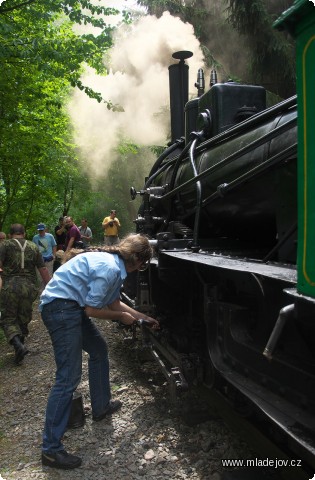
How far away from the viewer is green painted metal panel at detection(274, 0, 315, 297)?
1.69 metres

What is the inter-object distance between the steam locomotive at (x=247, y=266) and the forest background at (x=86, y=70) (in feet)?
9.76

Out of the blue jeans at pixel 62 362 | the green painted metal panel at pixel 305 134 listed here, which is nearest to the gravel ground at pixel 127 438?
the blue jeans at pixel 62 362

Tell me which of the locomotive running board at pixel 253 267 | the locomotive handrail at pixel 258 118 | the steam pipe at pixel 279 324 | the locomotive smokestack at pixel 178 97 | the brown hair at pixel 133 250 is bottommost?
the steam pipe at pixel 279 324

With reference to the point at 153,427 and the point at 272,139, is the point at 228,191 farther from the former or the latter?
the point at 153,427

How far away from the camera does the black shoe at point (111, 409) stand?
3727 millimetres

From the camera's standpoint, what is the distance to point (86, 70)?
11.9 m

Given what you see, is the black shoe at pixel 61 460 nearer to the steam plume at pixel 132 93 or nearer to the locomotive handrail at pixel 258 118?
the locomotive handrail at pixel 258 118

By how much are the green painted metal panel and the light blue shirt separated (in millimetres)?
1543

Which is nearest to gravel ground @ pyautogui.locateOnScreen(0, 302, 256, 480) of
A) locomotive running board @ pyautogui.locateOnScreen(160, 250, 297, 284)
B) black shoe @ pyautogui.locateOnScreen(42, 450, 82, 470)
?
black shoe @ pyautogui.locateOnScreen(42, 450, 82, 470)

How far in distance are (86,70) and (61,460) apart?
10733mm

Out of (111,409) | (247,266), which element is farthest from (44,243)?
(247,266)

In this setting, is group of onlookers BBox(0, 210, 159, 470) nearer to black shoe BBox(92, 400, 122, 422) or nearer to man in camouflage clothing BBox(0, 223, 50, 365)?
black shoe BBox(92, 400, 122, 422)

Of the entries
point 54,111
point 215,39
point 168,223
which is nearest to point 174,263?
point 168,223

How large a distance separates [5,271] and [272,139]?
4.18 m
